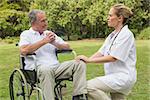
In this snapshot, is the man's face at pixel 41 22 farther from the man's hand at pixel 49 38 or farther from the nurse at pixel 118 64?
the nurse at pixel 118 64

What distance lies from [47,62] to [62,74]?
10.8 inches

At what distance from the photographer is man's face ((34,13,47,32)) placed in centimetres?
346

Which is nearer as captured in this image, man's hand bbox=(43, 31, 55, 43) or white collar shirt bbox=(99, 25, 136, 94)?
white collar shirt bbox=(99, 25, 136, 94)

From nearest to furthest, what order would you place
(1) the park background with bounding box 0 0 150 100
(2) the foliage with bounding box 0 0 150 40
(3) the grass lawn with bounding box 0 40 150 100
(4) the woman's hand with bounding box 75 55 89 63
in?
(4) the woman's hand with bounding box 75 55 89 63 → (3) the grass lawn with bounding box 0 40 150 100 → (1) the park background with bounding box 0 0 150 100 → (2) the foliage with bounding box 0 0 150 40

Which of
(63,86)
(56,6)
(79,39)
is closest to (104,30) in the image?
(79,39)

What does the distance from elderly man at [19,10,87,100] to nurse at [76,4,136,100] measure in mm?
130

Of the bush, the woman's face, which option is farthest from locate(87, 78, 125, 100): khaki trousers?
the bush

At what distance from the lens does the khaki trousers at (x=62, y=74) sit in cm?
312

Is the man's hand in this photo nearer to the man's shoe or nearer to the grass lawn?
the man's shoe

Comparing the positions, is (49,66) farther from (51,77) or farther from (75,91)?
(75,91)

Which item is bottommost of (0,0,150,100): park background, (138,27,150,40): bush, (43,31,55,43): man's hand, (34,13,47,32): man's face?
(138,27,150,40): bush

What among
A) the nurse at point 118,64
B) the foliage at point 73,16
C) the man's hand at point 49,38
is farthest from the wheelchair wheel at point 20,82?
the foliage at point 73,16

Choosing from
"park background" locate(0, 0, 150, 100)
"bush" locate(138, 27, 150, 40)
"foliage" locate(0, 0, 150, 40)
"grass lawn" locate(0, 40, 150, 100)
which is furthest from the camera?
"foliage" locate(0, 0, 150, 40)

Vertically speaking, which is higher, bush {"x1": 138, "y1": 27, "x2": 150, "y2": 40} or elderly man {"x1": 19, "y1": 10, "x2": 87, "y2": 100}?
elderly man {"x1": 19, "y1": 10, "x2": 87, "y2": 100}
